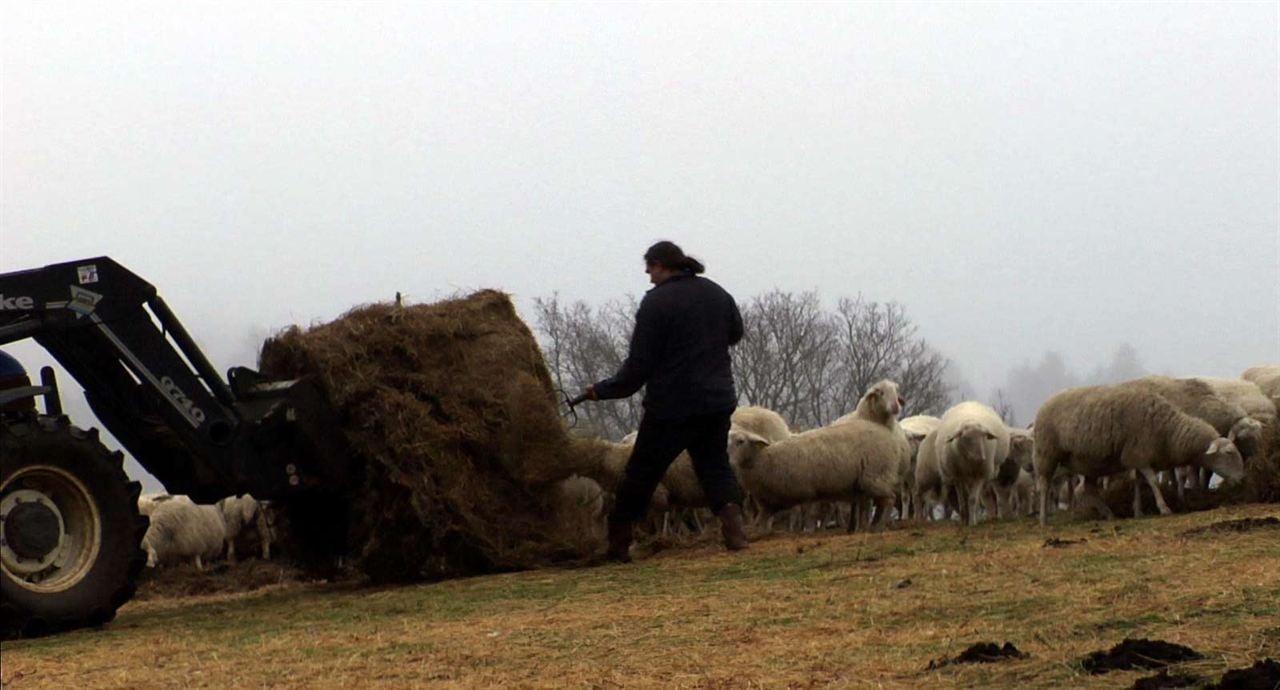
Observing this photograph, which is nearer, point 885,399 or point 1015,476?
point 885,399

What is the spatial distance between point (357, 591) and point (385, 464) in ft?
3.24

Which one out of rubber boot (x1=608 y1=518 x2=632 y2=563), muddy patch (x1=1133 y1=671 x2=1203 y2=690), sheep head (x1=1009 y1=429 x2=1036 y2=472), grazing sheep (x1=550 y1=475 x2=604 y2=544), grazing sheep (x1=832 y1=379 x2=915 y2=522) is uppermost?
grazing sheep (x1=832 y1=379 x2=915 y2=522)

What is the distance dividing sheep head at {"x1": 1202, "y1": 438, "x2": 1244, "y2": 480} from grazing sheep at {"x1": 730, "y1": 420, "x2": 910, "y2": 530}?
3.10 meters

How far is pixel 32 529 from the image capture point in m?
11.0

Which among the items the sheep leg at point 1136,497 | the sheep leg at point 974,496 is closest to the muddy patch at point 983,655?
the sheep leg at point 1136,497

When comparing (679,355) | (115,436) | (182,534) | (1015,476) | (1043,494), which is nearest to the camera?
(115,436)

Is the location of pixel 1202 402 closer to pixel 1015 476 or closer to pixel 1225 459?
pixel 1225 459

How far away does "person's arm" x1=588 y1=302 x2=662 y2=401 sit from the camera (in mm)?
13062

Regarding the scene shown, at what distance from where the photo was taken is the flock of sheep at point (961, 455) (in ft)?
51.5

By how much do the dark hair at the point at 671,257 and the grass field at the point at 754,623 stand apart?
2.27 meters

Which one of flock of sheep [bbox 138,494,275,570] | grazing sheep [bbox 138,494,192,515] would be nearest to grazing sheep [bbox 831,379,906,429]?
flock of sheep [bbox 138,494,275,570]

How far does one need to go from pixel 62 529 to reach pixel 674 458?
4487 millimetres

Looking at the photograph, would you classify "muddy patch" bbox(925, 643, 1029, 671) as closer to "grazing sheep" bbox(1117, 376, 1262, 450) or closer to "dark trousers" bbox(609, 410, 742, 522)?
"dark trousers" bbox(609, 410, 742, 522)

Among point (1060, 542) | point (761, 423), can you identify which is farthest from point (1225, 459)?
point (761, 423)
